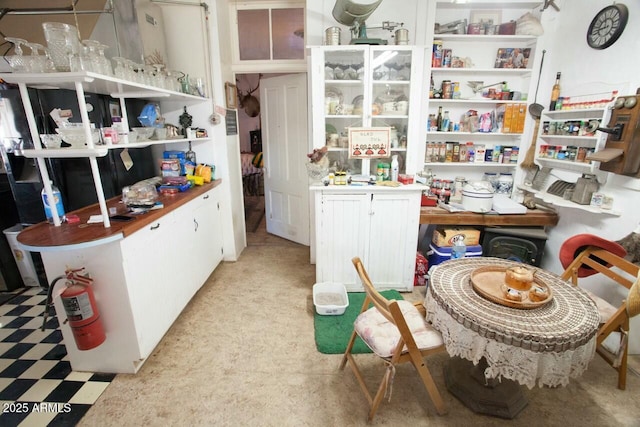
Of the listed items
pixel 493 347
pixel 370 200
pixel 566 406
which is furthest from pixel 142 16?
pixel 566 406

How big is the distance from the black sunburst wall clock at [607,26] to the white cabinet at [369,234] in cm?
177

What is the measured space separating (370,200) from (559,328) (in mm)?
1596

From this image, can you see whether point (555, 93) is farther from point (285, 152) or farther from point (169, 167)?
point (169, 167)

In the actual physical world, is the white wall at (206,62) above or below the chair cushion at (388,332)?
above

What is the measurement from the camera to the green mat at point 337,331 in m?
2.19

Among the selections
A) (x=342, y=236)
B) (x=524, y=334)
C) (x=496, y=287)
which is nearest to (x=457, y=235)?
(x=342, y=236)

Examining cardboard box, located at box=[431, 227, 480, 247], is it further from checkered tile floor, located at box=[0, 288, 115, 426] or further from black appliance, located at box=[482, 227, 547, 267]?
checkered tile floor, located at box=[0, 288, 115, 426]

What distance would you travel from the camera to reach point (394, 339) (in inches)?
64.8

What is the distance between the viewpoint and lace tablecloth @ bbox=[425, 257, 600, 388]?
1.30 meters

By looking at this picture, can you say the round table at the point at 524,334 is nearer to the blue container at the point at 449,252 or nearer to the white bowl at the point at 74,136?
the blue container at the point at 449,252

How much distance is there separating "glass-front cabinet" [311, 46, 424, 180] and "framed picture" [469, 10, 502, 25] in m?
0.94

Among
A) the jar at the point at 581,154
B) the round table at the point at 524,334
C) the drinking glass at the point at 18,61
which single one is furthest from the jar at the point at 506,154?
the drinking glass at the point at 18,61

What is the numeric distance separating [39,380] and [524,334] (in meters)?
2.77

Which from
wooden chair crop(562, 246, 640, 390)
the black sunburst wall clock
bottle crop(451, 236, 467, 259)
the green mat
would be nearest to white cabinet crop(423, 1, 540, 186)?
the black sunburst wall clock
